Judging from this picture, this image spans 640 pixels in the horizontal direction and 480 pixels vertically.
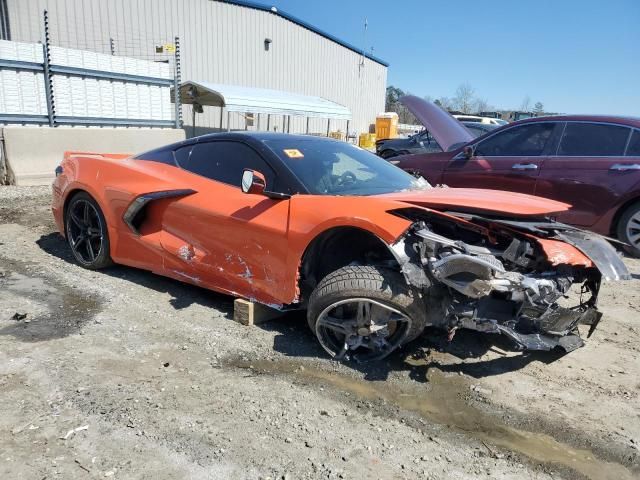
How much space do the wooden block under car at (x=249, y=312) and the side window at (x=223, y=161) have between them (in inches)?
33.5

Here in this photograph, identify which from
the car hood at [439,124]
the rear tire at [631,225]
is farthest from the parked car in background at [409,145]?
the rear tire at [631,225]

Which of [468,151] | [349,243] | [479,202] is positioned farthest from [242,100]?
[479,202]

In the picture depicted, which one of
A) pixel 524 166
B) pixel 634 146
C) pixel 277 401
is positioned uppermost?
pixel 634 146

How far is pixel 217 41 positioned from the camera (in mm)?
20953

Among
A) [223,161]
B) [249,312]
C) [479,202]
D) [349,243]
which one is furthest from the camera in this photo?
[223,161]

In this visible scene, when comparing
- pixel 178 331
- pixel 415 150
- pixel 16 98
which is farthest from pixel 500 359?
pixel 16 98

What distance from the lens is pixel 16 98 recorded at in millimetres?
9477

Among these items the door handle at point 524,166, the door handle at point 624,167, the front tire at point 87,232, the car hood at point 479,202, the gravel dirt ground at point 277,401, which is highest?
the door handle at point 624,167

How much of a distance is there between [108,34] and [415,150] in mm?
11136

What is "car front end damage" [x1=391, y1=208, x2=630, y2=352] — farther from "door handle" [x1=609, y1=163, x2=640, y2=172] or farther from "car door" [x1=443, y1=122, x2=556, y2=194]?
"car door" [x1=443, y1=122, x2=556, y2=194]

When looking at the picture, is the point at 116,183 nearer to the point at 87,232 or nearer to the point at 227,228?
the point at 87,232

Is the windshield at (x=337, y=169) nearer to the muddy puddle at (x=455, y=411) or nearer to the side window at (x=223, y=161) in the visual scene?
the side window at (x=223, y=161)

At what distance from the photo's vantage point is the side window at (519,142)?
6605 millimetres

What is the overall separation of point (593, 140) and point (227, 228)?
4773 mm
